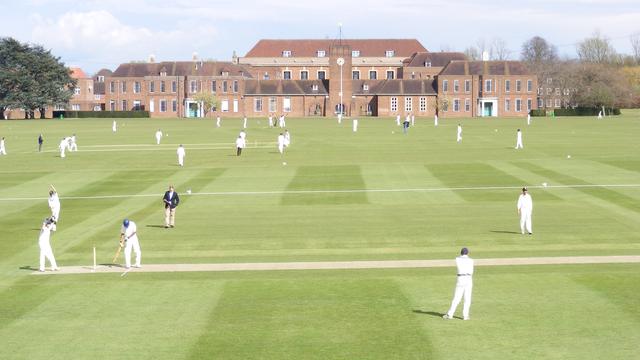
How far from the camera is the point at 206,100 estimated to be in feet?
503

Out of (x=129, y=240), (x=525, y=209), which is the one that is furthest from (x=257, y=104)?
(x=129, y=240)

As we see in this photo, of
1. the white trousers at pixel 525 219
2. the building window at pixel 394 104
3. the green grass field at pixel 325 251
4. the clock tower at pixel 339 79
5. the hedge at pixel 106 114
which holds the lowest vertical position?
the green grass field at pixel 325 251

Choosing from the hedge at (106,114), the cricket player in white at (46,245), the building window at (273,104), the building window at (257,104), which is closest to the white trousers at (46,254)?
the cricket player in white at (46,245)

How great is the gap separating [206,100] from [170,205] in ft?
391

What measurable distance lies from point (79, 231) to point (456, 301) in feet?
65.6

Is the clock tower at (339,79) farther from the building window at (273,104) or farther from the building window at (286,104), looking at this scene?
the building window at (273,104)

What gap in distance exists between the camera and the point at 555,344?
19.4 m

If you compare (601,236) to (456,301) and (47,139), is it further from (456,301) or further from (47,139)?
(47,139)

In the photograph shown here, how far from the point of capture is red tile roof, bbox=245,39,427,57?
189m

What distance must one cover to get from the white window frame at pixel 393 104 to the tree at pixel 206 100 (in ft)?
96.0

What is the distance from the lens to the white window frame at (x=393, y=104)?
152 m

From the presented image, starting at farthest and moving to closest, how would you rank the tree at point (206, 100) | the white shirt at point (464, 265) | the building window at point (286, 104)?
the building window at point (286, 104), the tree at point (206, 100), the white shirt at point (464, 265)

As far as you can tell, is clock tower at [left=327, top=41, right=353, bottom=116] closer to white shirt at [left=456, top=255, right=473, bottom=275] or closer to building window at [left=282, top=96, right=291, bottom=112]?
building window at [left=282, top=96, right=291, bottom=112]

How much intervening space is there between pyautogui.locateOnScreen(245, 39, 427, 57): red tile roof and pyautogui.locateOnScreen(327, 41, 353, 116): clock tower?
3565 cm
